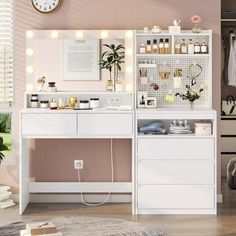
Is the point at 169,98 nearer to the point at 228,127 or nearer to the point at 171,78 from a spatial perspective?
the point at 171,78

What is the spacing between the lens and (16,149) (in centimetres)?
568

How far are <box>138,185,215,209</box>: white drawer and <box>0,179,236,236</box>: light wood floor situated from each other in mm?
110

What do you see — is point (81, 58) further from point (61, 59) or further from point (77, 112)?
point (77, 112)

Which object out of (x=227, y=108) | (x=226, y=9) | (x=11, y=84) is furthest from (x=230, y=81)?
(x=11, y=84)

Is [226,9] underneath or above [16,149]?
above

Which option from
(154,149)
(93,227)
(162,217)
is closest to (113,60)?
(154,149)

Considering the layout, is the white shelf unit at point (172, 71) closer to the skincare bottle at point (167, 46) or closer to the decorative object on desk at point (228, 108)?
the skincare bottle at point (167, 46)

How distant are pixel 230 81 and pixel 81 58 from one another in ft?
7.68

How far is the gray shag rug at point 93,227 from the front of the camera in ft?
14.6

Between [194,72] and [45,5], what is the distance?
1576 mm

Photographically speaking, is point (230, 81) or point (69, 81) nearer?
point (69, 81)

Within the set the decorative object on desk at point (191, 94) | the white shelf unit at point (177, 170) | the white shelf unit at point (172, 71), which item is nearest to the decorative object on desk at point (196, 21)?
the white shelf unit at point (172, 71)

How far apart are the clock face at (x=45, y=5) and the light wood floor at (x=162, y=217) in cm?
188

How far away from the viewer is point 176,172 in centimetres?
516
